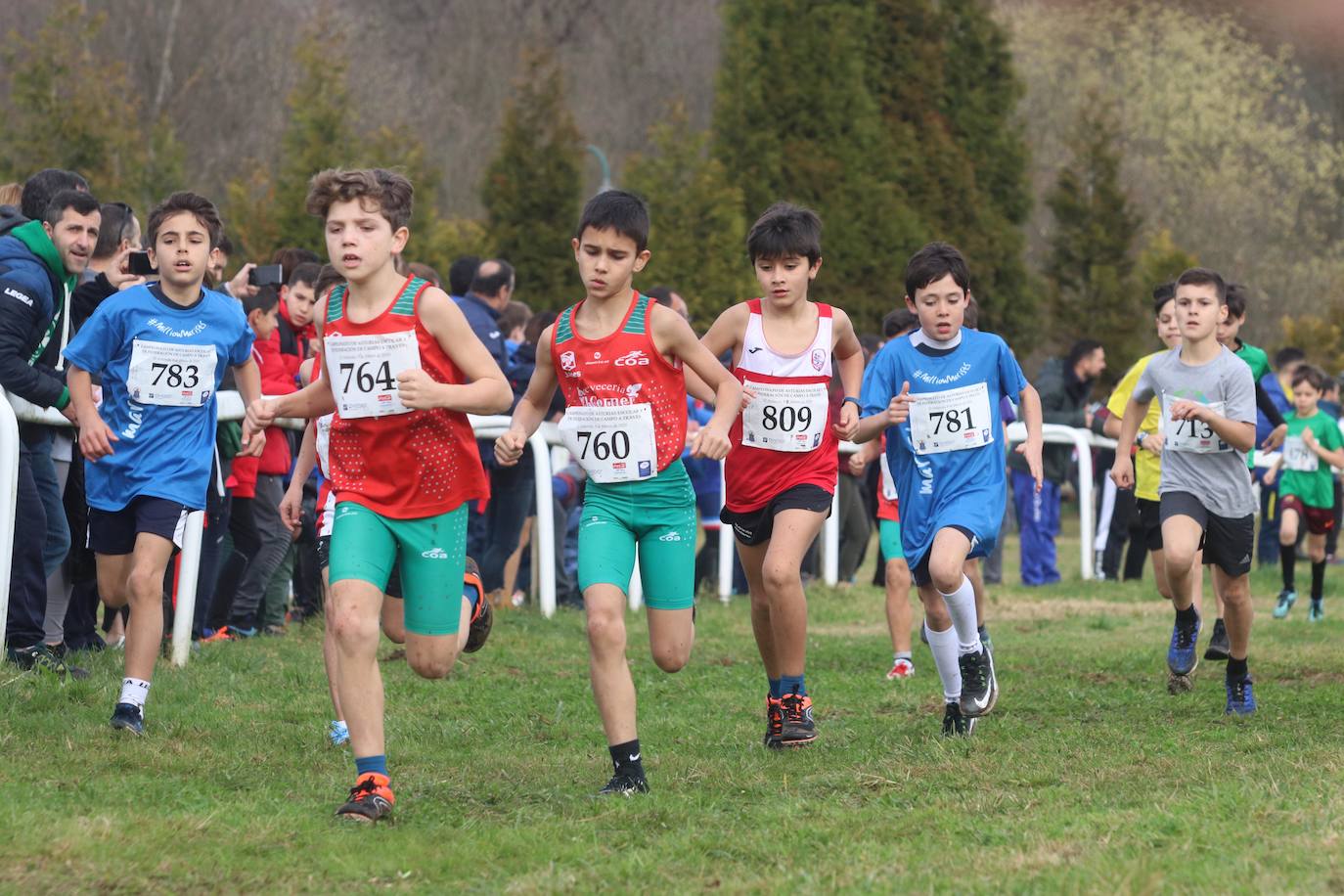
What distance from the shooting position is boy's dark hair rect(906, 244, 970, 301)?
7.46m

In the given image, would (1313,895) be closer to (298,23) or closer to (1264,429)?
(1264,429)

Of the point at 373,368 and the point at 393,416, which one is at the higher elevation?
the point at 373,368

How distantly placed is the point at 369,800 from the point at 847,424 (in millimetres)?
2770

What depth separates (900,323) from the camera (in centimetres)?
1048

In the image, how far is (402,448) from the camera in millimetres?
5727

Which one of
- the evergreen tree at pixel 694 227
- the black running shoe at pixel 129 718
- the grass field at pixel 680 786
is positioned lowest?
the grass field at pixel 680 786

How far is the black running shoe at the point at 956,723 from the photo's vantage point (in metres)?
7.19

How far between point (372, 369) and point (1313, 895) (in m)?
3.17

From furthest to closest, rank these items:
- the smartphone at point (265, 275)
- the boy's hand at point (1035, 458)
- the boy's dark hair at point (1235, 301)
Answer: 1. the boy's dark hair at point (1235, 301)
2. the smartphone at point (265, 275)
3. the boy's hand at point (1035, 458)

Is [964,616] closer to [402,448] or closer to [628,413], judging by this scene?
[628,413]

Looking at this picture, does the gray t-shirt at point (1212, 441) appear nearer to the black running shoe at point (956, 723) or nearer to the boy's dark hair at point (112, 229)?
the black running shoe at point (956, 723)

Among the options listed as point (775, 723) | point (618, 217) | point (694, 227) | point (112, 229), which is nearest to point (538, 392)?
point (618, 217)

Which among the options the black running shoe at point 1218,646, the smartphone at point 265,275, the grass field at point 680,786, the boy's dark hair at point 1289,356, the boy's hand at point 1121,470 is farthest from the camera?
the boy's dark hair at point 1289,356

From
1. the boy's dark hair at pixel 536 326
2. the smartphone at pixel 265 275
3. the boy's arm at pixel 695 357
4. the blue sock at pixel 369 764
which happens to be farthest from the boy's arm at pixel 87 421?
the boy's dark hair at pixel 536 326
